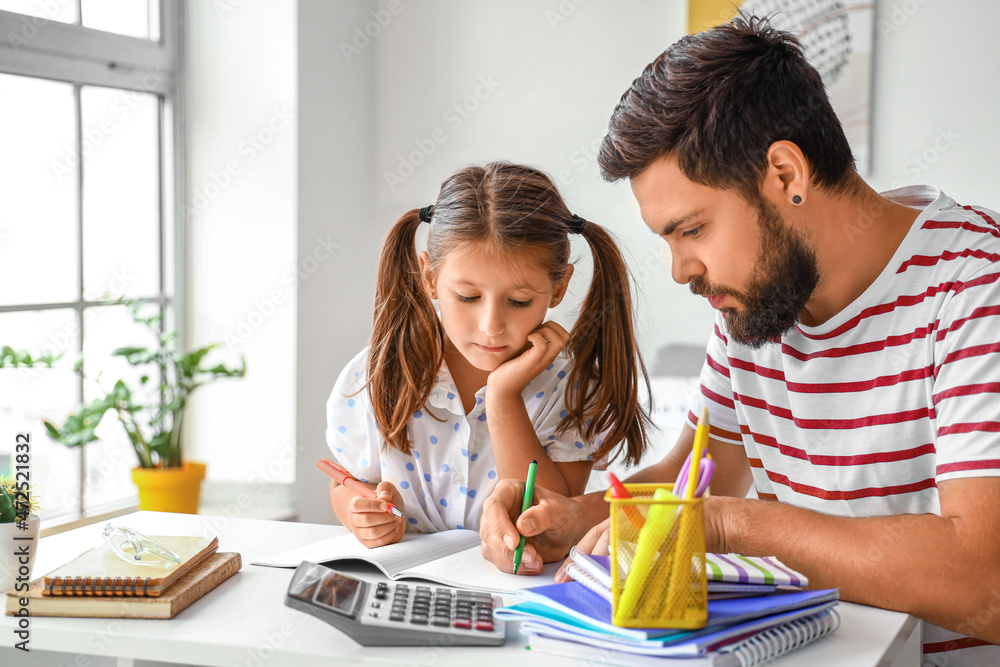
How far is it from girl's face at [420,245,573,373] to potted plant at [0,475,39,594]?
602mm

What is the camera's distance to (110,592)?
83 cm

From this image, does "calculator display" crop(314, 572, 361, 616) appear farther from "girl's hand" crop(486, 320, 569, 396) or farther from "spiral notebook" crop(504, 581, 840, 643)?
"girl's hand" crop(486, 320, 569, 396)

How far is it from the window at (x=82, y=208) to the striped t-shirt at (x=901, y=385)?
5.79ft

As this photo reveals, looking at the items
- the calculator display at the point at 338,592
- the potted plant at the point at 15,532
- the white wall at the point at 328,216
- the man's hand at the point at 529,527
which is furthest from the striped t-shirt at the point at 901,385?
the white wall at the point at 328,216

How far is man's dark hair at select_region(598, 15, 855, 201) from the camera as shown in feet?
3.46

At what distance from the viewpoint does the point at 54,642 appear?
81 cm

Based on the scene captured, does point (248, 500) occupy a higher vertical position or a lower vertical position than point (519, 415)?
lower

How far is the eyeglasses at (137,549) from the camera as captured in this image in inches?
35.3

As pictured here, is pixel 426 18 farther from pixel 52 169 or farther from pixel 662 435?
pixel 662 435

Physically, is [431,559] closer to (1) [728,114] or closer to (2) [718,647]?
(2) [718,647]

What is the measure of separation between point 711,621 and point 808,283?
21.6 inches

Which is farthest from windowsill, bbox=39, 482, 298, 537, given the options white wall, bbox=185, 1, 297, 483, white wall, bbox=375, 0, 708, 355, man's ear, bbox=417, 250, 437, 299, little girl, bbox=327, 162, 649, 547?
man's ear, bbox=417, 250, 437, 299

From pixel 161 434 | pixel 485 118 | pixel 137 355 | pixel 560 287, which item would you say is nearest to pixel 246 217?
pixel 137 355

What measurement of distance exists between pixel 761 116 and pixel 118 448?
2.09 metres
